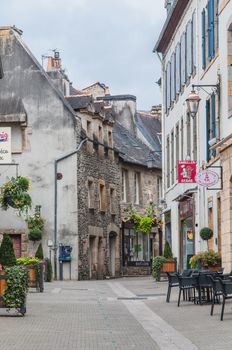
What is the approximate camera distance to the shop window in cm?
5494

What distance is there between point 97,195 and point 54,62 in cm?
1180

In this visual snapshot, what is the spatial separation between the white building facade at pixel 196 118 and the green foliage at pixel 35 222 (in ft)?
18.7

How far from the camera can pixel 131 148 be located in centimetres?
5872

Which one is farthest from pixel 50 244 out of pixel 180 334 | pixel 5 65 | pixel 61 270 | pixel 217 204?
pixel 180 334

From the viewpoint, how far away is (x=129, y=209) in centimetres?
5506

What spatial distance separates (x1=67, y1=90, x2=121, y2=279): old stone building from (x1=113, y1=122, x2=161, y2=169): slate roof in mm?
2282

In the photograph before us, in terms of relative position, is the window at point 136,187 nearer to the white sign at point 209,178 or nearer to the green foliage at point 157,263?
the green foliage at point 157,263

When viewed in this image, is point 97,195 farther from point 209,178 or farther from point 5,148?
point 209,178

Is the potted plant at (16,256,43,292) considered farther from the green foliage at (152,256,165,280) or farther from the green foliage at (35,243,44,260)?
the green foliage at (35,243,44,260)

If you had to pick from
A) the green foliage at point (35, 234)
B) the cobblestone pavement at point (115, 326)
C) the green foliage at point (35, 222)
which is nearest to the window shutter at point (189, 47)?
the cobblestone pavement at point (115, 326)

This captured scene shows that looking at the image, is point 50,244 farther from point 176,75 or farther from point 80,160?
point 176,75

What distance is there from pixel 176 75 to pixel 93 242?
1232cm

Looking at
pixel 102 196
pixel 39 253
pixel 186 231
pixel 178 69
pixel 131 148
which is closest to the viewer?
pixel 186 231

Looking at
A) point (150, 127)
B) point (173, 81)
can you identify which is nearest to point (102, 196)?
point (173, 81)
